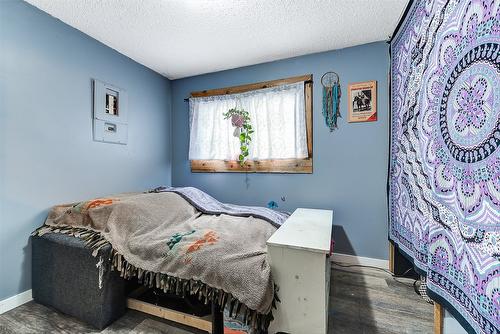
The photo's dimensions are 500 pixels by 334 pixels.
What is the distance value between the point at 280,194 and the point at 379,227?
1.06 meters

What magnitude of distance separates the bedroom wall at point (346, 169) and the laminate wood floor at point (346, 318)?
22.5 inches

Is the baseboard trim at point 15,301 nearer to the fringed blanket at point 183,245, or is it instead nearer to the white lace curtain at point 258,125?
the fringed blanket at point 183,245

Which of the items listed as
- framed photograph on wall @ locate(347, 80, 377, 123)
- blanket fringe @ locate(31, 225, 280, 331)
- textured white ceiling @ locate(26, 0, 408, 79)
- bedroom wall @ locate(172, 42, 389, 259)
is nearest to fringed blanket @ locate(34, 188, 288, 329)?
blanket fringe @ locate(31, 225, 280, 331)

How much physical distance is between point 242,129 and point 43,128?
1825mm

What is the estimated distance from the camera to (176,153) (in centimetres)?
310

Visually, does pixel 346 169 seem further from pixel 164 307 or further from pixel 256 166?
pixel 164 307

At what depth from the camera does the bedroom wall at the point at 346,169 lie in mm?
2150

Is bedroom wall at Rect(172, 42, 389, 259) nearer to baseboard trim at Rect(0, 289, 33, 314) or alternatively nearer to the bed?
the bed

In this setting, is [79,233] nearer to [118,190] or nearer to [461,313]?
[118,190]

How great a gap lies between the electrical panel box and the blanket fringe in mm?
1031

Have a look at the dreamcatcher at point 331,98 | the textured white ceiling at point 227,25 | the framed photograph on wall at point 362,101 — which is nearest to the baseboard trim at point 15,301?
the textured white ceiling at point 227,25

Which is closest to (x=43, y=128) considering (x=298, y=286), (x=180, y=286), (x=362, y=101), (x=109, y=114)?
(x=109, y=114)

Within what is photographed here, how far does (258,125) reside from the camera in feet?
8.45

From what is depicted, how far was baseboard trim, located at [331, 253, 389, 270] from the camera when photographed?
211 centimetres
